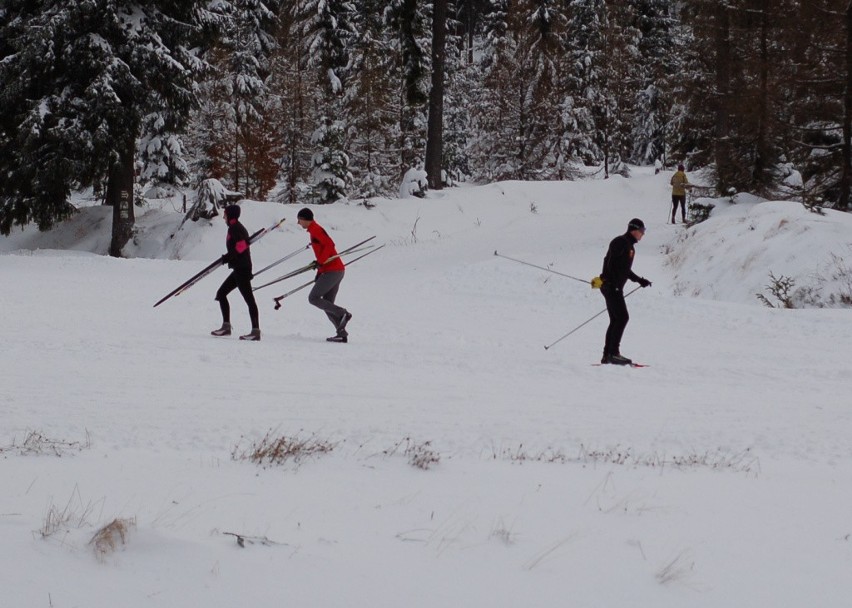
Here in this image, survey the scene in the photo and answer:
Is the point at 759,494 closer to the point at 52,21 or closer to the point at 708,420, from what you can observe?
the point at 708,420

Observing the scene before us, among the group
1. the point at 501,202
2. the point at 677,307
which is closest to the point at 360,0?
the point at 501,202

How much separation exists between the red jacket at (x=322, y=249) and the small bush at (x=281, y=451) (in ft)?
17.0

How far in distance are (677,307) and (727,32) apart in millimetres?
13302

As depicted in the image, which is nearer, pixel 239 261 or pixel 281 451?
pixel 281 451

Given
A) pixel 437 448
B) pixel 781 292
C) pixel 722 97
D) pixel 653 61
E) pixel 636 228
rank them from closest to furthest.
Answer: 1. pixel 437 448
2. pixel 636 228
3. pixel 781 292
4. pixel 722 97
5. pixel 653 61

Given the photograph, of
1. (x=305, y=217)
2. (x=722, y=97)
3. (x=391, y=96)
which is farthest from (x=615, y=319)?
(x=391, y=96)

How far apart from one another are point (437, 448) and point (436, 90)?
22.2 meters

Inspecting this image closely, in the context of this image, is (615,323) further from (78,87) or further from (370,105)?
(370,105)

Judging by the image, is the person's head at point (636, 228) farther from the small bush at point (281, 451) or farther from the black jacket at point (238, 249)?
the small bush at point (281, 451)

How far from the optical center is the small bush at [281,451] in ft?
17.3

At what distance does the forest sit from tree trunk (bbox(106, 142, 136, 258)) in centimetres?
7

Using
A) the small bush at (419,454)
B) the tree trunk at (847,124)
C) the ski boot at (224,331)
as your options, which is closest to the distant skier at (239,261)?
the ski boot at (224,331)

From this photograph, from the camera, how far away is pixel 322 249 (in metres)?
10.7

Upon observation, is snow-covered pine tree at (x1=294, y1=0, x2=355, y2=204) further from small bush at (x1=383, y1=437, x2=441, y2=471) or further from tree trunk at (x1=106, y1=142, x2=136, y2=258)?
small bush at (x1=383, y1=437, x2=441, y2=471)
